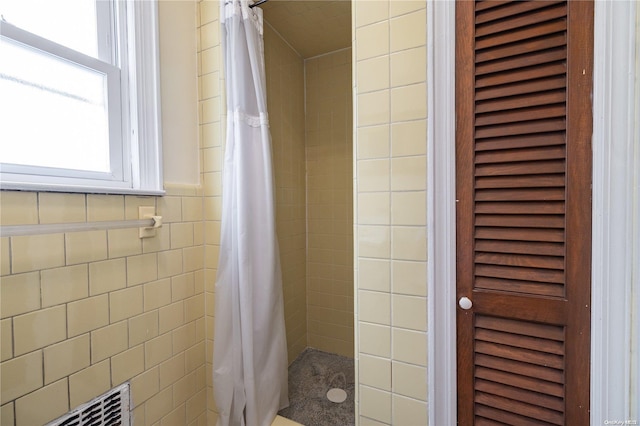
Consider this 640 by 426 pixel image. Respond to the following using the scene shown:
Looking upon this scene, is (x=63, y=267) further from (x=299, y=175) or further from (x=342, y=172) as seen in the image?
(x=342, y=172)

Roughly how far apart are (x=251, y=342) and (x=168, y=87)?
1199 mm

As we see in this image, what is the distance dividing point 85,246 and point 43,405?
0.45m

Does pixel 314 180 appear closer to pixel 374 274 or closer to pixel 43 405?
pixel 374 274

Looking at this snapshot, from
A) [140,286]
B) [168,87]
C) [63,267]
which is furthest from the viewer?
[168,87]

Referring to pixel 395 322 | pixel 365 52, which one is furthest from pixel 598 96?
pixel 395 322

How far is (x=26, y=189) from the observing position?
652 mm

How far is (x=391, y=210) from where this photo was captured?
30.4 inches

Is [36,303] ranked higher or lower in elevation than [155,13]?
lower

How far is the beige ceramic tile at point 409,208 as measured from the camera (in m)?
0.73

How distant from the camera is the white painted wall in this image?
1.04m

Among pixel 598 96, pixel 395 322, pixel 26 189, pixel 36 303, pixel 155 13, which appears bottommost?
pixel 395 322

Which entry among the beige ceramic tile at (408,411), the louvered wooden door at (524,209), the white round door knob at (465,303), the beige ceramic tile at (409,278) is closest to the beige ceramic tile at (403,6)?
the louvered wooden door at (524,209)

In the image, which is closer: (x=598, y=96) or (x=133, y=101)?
(x=598, y=96)

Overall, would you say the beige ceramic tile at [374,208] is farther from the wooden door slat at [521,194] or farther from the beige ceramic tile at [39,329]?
the beige ceramic tile at [39,329]
